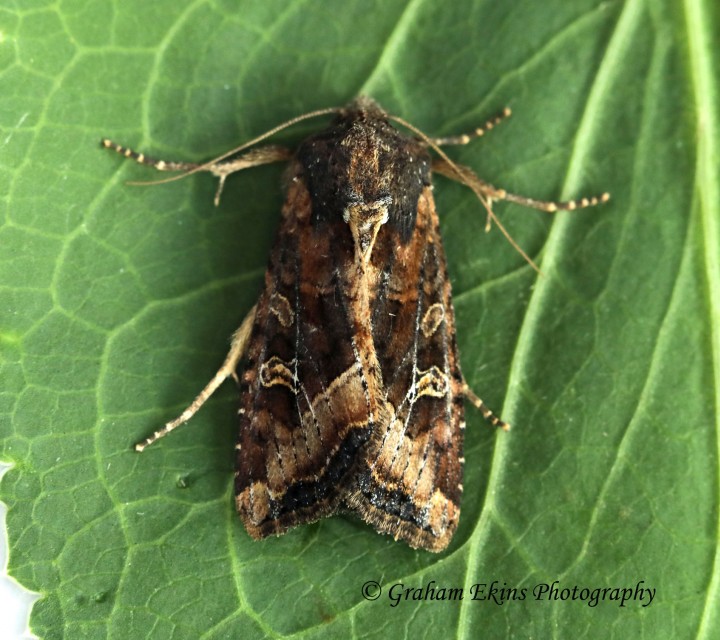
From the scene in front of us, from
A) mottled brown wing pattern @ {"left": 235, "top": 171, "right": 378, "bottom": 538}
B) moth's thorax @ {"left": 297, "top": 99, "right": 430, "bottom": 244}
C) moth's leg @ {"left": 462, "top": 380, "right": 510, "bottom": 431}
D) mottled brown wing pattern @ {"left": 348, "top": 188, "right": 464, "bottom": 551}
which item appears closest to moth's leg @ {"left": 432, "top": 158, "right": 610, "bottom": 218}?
moth's thorax @ {"left": 297, "top": 99, "right": 430, "bottom": 244}

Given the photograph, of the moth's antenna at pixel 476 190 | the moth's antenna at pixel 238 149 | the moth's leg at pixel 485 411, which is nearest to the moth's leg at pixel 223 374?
the moth's antenna at pixel 238 149

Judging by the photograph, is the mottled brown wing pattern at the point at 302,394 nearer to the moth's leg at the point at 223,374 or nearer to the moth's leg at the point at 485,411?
the moth's leg at the point at 223,374

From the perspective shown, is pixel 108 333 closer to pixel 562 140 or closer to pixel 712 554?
pixel 562 140

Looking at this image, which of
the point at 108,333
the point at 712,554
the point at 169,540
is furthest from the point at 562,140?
the point at 169,540

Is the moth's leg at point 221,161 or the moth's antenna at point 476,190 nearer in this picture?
the moth's leg at point 221,161

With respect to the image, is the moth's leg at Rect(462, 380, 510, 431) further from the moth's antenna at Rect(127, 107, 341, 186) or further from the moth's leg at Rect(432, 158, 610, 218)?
the moth's antenna at Rect(127, 107, 341, 186)

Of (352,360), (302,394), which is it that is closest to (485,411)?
(352,360)

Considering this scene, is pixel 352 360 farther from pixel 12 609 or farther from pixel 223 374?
pixel 12 609
